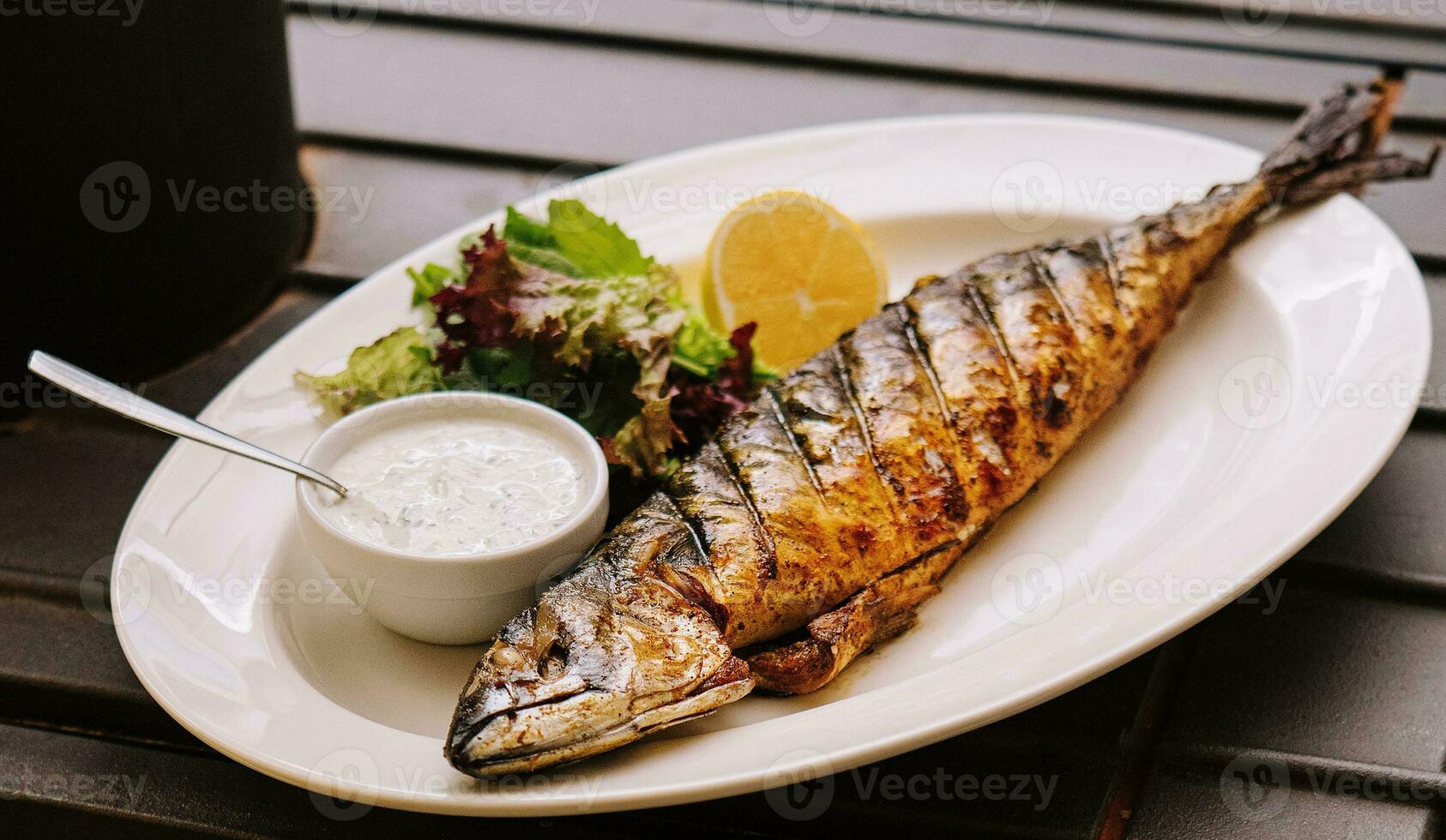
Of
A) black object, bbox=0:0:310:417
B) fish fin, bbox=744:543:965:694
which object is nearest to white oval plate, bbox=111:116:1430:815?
fish fin, bbox=744:543:965:694

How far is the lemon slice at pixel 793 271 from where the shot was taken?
289 centimetres

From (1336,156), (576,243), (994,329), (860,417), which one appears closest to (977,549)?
(860,417)

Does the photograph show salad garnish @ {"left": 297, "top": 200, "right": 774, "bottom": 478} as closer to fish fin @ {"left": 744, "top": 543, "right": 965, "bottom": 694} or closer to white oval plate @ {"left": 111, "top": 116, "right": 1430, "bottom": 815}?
white oval plate @ {"left": 111, "top": 116, "right": 1430, "bottom": 815}

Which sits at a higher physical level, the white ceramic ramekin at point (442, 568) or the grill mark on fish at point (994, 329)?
the grill mark on fish at point (994, 329)

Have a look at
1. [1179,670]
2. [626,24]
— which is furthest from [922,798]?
[626,24]

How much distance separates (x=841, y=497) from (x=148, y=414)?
4.08 feet

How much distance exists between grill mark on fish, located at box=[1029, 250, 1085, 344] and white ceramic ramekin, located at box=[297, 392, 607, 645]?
1.06 meters

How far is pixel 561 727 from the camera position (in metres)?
1.74

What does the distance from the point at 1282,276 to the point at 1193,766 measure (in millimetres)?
1342

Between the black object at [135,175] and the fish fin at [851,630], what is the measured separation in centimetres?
169

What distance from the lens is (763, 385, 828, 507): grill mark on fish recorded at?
7.22 ft

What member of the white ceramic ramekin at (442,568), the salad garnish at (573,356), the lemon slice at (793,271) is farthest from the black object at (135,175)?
the lemon slice at (793,271)

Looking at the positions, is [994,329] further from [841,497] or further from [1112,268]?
[841,497]

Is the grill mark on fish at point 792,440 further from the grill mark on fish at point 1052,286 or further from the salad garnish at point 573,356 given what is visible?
the grill mark on fish at point 1052,286
